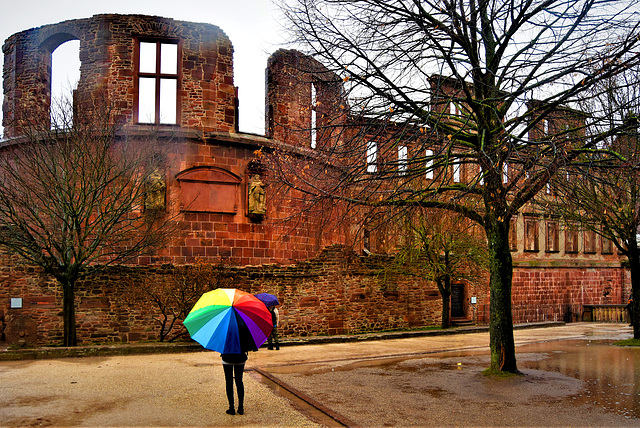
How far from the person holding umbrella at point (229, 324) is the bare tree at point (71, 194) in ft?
29.2

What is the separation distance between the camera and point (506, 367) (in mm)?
11641

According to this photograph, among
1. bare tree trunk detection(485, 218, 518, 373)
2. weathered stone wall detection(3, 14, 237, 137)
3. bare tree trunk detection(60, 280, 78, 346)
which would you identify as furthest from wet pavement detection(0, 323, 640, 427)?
weathered stone wall detection(3, 14, 237, 137)

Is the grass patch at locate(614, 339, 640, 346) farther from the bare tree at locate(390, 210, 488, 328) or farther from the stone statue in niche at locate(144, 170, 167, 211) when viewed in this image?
the stone statue in niche at locate(144, 170, 167, 211)

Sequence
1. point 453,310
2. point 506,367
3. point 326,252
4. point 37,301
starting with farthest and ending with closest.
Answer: point 453,310 < point 326,252 < point 37,301 < point 506,367

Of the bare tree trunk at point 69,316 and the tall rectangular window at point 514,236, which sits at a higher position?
the tall rectangular window at point 514,236

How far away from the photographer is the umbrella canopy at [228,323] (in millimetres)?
7602

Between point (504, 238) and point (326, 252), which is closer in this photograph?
point (504, 238)

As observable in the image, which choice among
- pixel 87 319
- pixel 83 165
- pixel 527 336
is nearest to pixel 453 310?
pixel 527 336

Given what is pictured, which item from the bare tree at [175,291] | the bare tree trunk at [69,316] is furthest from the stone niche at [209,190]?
the bare tree trunk at [69,316]

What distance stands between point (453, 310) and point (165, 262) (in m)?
14.9

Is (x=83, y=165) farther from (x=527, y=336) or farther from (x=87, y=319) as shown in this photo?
(x=527, y=336)

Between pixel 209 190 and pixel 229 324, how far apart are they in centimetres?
1241

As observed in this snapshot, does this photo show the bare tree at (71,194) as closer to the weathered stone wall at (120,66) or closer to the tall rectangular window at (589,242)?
the weathered stone wall at (120,66)

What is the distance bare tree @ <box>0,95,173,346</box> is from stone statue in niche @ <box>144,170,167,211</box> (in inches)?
Result: 15.1
